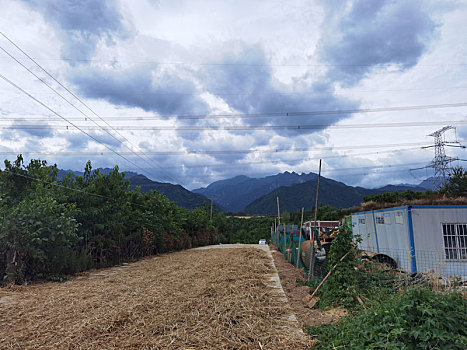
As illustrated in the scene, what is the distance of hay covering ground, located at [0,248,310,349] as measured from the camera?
374cm

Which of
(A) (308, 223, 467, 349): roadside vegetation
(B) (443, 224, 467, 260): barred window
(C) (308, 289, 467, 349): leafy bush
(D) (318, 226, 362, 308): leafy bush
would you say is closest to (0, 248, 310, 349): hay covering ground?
(A) (308, 223, 467, 349): roadside vegetation

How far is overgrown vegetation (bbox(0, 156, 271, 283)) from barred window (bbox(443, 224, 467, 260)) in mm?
10172

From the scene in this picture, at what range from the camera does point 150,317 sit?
4465 mm

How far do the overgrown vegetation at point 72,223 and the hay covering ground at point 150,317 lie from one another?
49.1 inches

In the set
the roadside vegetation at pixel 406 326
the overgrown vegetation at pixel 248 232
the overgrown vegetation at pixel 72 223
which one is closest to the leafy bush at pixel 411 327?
the roadside vegetation at pixel 406 326

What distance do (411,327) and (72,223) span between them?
326 inches

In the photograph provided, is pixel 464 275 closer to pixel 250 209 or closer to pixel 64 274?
pixel 64 274

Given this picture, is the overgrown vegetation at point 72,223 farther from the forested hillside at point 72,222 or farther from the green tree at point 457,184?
the green tree at point 457,184

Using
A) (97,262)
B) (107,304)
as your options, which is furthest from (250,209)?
(107,304)

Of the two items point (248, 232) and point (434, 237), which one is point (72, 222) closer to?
point (434, 237)

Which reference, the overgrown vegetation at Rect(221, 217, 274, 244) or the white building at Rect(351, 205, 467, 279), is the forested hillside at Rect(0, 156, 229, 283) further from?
the overgrown vegetation at Rect(221, 217, 274, 244)

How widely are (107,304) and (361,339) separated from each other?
157 inches

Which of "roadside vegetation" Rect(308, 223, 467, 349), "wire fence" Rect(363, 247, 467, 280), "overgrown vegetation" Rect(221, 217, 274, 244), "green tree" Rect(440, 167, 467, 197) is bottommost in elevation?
"overgrown vegetation" Rect(221, 217, 274, 244)

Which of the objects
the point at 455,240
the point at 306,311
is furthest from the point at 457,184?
the point at 306,311
